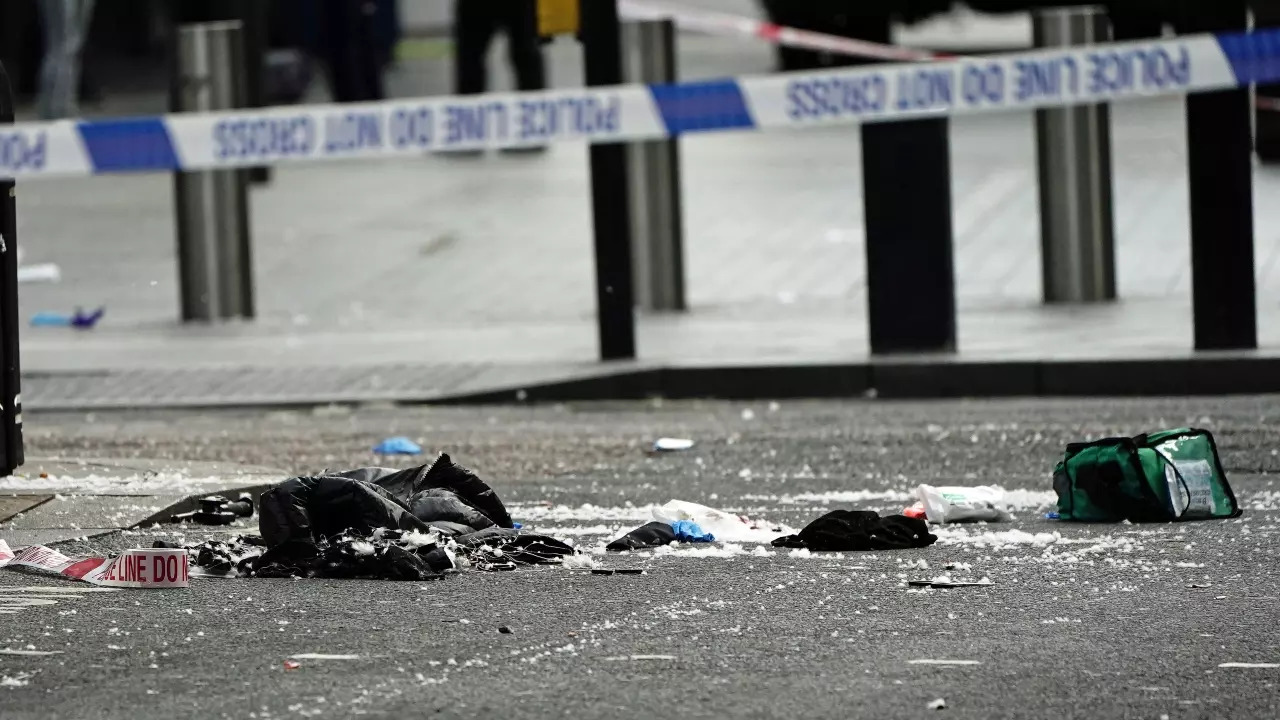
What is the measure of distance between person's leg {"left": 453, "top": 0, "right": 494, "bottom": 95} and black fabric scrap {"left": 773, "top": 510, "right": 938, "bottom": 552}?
12756mm

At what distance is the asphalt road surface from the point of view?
18.5ft

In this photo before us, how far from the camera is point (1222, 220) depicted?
1222 centimetres

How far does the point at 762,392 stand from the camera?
12305 mm

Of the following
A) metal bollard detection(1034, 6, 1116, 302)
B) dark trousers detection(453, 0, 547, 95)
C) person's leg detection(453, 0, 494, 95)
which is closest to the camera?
metal bollard detection(1034, 6, 1116, 302)

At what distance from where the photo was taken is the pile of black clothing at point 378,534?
7.38 meters

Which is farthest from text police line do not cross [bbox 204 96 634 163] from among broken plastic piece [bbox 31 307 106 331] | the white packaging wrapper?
the white packaging wrapper

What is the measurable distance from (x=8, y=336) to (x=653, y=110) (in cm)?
469

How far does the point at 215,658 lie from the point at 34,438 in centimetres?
543

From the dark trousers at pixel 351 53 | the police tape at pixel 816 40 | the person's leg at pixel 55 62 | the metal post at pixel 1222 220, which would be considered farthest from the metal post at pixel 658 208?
the dark trousers at pixel 351 53

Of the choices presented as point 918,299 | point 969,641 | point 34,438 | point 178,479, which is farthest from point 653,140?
point 969,641

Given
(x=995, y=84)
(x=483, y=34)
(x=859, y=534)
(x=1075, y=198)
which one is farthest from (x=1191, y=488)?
(x=483, y=34)

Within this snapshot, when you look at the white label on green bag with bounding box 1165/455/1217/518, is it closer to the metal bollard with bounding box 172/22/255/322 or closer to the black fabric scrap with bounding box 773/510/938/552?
the black fabric scrap with bounding box 773/510/938/552

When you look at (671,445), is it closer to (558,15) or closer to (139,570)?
(558,15)

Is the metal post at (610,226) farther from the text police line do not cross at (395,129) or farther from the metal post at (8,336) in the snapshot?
the metal post at (8,336)
